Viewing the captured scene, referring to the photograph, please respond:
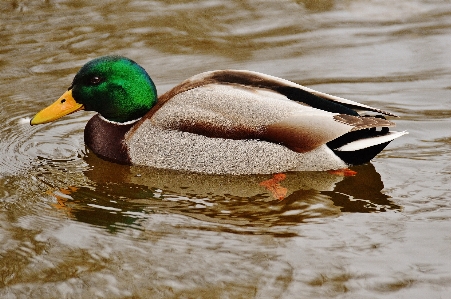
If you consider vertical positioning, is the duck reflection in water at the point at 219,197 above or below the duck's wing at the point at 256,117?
below

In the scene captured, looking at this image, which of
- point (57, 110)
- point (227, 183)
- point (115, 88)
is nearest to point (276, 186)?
point (227, 183)

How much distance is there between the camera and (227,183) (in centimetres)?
663

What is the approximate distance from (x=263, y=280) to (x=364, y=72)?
3.97 meters

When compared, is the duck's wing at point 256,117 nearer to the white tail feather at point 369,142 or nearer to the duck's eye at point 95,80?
the white tail feather at point 369,142

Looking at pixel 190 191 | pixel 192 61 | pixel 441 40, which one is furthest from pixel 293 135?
pixel 441 40

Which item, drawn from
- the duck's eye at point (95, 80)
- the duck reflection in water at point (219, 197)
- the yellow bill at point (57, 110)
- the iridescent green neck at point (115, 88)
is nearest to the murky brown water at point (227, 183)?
the duck reflection in water at point (219, 197)

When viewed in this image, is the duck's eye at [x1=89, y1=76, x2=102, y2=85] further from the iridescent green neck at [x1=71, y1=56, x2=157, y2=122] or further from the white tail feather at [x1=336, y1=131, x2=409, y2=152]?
the white tail feather at [x1=336, y1=131, x2=409, y2=152]

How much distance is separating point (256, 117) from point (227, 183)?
546mm

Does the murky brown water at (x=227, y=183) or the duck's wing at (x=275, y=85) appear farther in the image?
the duck's wing at (x=275, y=85)

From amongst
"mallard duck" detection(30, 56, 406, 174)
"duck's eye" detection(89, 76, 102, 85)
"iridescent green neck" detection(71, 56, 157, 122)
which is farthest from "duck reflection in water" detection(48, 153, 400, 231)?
"duck's eye" detection(89, 76, 102, 85)

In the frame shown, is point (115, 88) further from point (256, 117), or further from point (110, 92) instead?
point (256, 117)

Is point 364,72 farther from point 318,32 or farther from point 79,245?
point 79,245

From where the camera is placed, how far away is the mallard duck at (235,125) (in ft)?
21.5

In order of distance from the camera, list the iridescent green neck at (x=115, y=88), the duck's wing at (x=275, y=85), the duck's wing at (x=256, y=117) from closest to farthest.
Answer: the duck's wing at (x=256, y=117) < the duck's wing at (x=275, y=85) < the iridescent green neck at (x=115, y=88)
